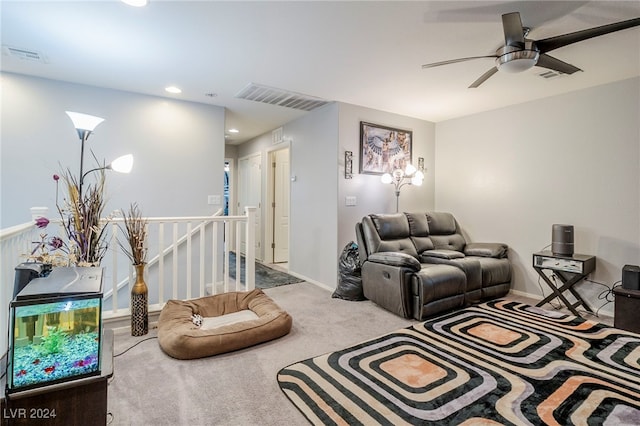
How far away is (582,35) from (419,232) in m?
2.65

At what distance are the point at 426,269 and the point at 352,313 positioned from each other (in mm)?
899

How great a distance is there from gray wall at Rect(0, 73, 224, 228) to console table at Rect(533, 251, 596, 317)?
4132 millimetres

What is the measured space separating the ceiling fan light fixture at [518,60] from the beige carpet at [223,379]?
7.68 ft

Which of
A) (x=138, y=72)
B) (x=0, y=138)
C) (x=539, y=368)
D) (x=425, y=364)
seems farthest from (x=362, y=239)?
(x=0, y=138)

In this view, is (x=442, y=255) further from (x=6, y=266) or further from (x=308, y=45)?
(x=6, y=266)

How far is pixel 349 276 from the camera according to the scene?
12.7ft

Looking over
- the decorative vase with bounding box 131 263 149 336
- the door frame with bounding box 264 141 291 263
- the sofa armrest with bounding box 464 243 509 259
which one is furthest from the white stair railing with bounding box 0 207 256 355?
the sofa armrest with bounding box 464 243 509 259

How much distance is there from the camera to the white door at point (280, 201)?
20.0 feet

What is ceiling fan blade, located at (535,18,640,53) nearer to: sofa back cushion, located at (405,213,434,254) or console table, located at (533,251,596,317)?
console table, located at (533,251,596,317)

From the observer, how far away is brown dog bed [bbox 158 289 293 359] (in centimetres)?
235

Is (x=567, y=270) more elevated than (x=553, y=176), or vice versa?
(x=553, y=176)

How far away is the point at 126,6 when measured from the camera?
2.13 metres

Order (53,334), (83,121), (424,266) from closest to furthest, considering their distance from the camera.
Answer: (53,334) → (83,121) → (424,266)

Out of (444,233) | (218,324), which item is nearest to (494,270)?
(444,233)
